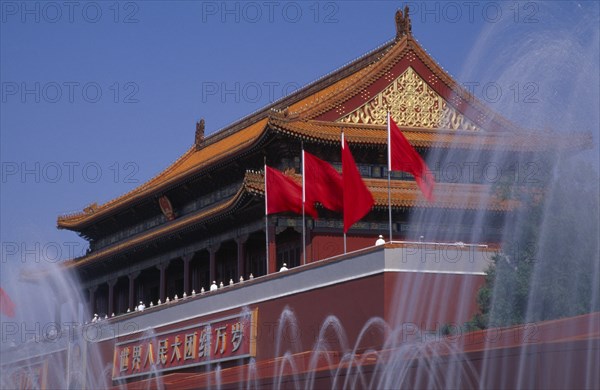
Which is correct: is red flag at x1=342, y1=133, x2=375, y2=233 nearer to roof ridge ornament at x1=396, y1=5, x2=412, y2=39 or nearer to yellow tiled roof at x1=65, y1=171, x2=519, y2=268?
yellow tiled roof at x1=65, y1=171, x2=519, y2=268

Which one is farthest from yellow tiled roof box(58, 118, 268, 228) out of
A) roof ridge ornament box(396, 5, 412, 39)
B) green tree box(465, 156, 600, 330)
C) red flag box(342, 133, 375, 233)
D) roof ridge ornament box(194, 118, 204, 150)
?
green tree box(465, 156, 600, 330)

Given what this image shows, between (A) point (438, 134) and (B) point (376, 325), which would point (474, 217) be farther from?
(B) point (376, 325)

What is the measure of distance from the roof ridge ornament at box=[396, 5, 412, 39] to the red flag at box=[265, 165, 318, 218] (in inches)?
246

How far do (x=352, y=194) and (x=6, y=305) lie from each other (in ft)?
61.0

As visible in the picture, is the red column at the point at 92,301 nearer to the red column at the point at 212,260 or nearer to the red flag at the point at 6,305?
the red flag at the point at 6,305

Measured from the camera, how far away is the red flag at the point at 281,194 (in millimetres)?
27625

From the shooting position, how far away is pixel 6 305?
40.3 metres

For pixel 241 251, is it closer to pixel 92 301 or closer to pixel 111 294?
pixel 111 294

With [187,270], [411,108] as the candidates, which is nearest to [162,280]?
[187,270]

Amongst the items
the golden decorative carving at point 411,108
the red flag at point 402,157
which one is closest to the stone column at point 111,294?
the golden decorative carving at point 411,108

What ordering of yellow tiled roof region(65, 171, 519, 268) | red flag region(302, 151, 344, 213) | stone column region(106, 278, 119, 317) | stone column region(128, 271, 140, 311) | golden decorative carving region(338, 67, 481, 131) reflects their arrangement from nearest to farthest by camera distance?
red flag region(302, 151, 344, 213) < yellow tiled roof region(65, 171, 519, 268) < golden decorative carving region(338, 67, 481, 131) < stone column region(128, 271, 140, 311) < stone column region(106, 278, 119, 317)

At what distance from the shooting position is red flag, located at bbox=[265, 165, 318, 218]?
27625 mm

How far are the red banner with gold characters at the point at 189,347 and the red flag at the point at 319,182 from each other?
295cm

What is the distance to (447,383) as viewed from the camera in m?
17.0
